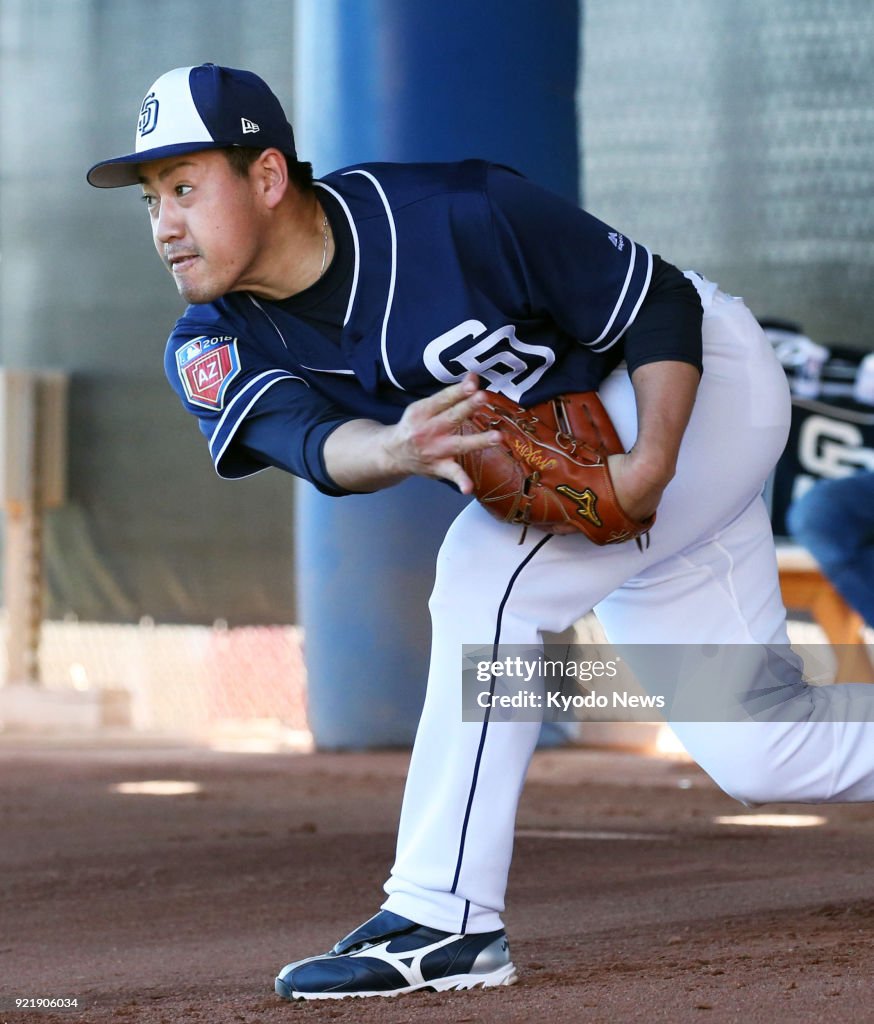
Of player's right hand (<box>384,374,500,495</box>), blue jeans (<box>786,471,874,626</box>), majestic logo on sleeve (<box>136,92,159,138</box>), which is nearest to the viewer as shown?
player's right hand (<box>384,374,500,495</box>)

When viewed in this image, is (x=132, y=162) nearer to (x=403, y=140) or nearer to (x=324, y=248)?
(x=324, y=248)

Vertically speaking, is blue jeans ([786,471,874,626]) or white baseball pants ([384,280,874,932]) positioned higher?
white baseball pants ([384,280,874,932])

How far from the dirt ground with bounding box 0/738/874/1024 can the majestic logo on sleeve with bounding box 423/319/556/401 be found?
2.44ft

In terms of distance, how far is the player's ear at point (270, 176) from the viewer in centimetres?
190

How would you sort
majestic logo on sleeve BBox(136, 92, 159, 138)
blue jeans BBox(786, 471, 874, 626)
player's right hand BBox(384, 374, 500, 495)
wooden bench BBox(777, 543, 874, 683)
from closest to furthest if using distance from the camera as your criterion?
player's right hand BBox(384, 374, 500, 495) → majestic logo on sleeve BBox(136, 92, 159, 138) → blue jeans BBox(786, 471, 874, 626) → wooden bench BBox(777, 543, 874, 683)

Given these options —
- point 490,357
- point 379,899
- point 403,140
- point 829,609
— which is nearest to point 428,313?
point 490,357

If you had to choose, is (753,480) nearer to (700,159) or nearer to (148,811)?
(148,811)

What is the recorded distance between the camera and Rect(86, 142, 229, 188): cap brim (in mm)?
1835

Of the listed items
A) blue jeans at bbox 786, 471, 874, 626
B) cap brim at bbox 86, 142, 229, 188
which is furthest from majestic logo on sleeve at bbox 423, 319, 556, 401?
→ blue jeans at bbox 786, 471, 874, 626

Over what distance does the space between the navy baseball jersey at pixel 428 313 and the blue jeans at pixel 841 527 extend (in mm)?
2550

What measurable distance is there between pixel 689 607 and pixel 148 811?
89.6 inches

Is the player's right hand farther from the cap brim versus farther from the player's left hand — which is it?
the cap brim

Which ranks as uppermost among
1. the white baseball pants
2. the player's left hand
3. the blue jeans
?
the player's left hand

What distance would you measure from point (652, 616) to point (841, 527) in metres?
2.53
